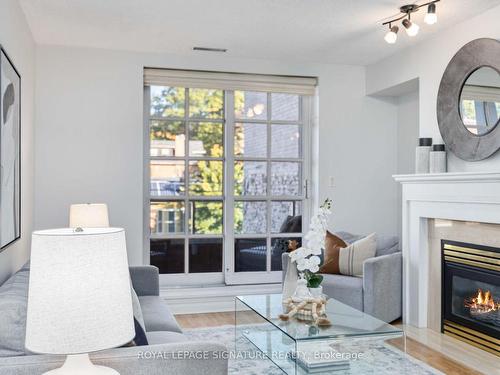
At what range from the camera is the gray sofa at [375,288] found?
4070 mm

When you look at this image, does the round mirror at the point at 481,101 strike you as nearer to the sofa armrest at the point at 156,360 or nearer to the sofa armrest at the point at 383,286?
the sofa armrest at the point at 383,286

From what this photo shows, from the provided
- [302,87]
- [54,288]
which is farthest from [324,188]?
[54,288]

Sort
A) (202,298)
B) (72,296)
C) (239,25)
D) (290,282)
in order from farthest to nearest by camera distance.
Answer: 1. (202,298)
2. (239,25)
3. (290,282)
4. (72,296)

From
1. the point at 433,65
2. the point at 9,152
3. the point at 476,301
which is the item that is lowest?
the point at 476,301

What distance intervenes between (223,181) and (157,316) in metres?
2.33

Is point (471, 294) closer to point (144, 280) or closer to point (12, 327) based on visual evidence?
point (144, 280)

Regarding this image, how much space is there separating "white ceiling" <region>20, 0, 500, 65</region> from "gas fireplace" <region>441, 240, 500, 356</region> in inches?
67.2

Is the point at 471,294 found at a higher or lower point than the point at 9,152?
lower

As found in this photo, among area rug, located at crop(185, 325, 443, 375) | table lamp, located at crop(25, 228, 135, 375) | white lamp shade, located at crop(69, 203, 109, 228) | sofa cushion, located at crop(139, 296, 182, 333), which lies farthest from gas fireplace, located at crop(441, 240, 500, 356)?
table lamp, located at crop(25, 228, 135, 375)

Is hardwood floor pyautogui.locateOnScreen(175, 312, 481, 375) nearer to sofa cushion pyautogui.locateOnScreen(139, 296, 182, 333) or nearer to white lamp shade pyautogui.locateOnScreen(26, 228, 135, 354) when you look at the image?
sofa cushion pyautogui.locateOnScreen(139, 296, 182, 333)

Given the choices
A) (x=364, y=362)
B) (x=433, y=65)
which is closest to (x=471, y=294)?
(x=364, y=362)

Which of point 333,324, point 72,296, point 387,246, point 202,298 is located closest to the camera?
point 72,296

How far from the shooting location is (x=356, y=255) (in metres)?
4.40

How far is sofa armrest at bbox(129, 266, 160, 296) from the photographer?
11.9 feet
